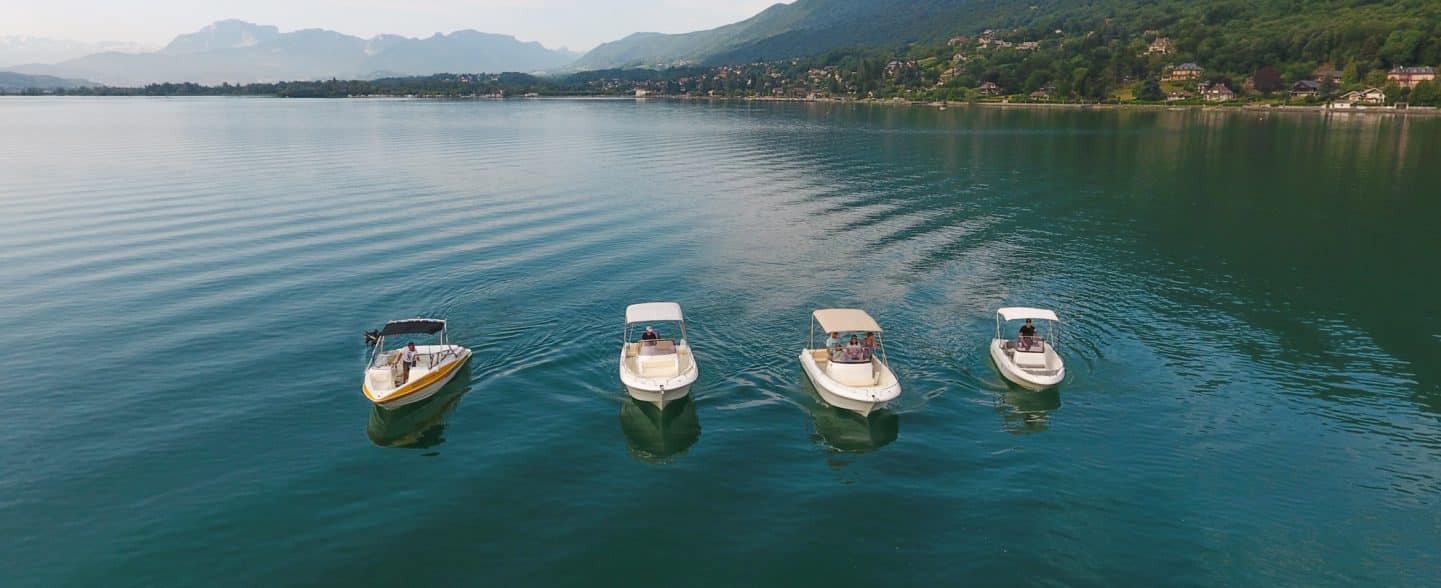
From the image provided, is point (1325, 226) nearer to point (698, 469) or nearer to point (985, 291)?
point (985, 291)

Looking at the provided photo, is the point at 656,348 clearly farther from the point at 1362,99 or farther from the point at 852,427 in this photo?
the point at 1362,99

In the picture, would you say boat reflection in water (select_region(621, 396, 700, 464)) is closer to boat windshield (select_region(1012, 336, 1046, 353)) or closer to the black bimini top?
the black bimini top

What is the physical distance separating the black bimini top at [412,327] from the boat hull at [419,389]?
1861 mm

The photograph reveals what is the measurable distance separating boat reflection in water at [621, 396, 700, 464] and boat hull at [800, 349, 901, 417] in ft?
16.2

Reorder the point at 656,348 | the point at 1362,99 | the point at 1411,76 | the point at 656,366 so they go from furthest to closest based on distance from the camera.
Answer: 1. the point at 1362,99
2. the point at 1411,76
3. the point at 656,348
4. the point at 656,366

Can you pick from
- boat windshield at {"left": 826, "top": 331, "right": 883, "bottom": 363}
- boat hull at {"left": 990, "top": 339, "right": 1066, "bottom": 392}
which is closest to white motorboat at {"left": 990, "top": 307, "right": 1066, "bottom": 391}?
boat hull at {"left": 990, "top": 339, "right": 1066, "bottom": 392}

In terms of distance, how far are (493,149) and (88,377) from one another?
90.1 metres

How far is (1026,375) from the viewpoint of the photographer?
30562 millimetres

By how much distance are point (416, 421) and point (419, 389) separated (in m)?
1.23

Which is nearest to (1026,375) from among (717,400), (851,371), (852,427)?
(851,371)

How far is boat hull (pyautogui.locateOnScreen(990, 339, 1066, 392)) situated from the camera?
30.4 meters

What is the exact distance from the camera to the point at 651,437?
27547 mm

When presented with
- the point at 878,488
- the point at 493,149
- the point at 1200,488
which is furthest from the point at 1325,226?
the point at 493,149

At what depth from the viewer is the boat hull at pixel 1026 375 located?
30.4 m
